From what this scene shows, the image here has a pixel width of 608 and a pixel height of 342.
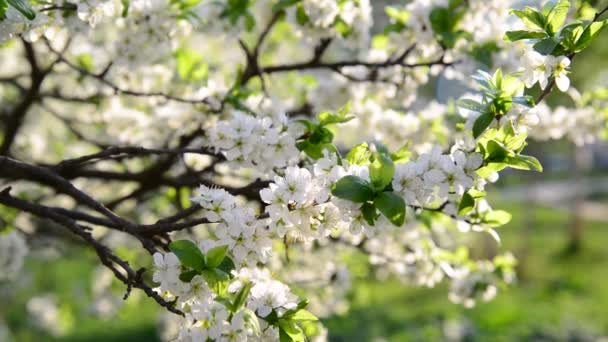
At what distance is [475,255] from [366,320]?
6384mm

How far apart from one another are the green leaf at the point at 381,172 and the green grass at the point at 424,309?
3.20 m

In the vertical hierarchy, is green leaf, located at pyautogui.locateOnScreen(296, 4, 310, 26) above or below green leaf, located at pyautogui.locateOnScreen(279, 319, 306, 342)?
above

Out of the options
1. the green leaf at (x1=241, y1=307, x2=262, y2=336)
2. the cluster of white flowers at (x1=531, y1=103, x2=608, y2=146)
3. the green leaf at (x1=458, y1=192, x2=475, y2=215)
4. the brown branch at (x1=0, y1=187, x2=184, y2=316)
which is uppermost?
the green leaf at (x1=458, y1=192, x2=475, y2=215)

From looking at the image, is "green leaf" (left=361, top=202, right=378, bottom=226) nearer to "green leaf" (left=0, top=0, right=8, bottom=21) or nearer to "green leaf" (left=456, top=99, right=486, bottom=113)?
"green leaf" (left=456, top=99, right=486, bottom=113)

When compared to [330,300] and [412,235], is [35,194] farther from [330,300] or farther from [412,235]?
[412,235]

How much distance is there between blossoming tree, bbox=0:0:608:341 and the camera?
155 cm

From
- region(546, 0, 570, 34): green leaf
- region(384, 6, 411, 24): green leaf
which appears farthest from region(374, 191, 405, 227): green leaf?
region(384, 6, 411, 24): green leaf

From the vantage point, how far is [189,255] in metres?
1.50

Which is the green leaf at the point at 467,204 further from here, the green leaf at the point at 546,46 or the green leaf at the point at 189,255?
the green leaf at the point at 189,255

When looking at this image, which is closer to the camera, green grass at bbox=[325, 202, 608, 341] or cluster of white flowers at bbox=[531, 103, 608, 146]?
cluster of white flowers at bbox=[531, 103, 608, 146]

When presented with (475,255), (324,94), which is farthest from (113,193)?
(475,255)

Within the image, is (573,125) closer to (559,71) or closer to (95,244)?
(559,71)

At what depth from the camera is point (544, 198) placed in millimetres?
22000

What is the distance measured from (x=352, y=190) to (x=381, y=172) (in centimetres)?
8
